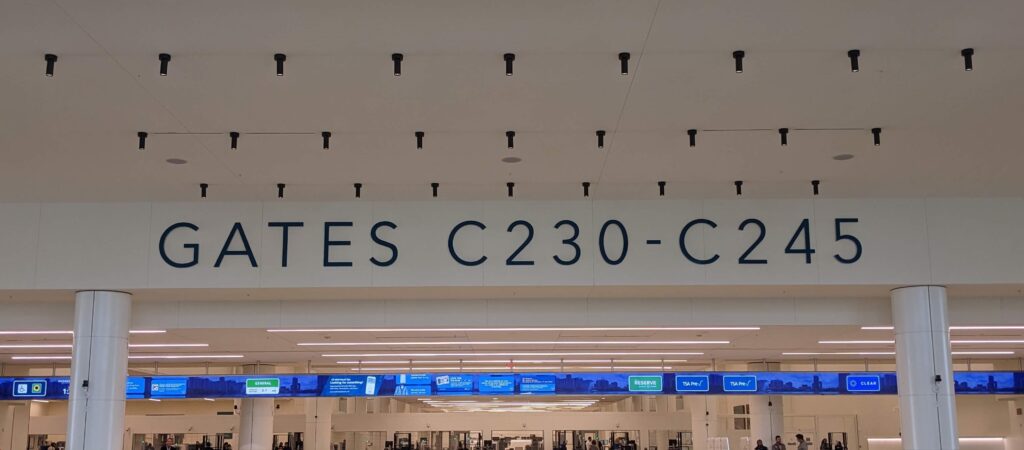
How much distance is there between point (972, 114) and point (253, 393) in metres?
15.1

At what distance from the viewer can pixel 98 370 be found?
1388 cm

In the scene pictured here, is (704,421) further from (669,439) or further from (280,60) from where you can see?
(280,60)

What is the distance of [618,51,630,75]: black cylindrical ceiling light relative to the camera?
28.4ft

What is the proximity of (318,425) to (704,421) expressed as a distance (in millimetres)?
10445

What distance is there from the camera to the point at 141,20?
785 centimetres

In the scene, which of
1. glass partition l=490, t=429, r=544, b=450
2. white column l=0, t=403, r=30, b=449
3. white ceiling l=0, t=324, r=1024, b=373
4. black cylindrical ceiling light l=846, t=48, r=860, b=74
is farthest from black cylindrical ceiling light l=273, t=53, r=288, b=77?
glass partition l=490, t=429, r=544, b=450

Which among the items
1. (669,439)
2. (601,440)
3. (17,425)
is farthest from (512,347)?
(601,440)

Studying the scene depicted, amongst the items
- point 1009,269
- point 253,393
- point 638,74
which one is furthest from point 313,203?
point 1009,269

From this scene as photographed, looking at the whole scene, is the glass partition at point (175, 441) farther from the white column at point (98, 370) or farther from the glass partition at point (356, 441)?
the white column at point (98, 370)

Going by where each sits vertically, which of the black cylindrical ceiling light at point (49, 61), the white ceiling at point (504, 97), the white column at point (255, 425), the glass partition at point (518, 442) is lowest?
the glass partition at point (518, 442)

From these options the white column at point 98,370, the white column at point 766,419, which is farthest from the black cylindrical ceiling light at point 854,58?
the white column at point 766,419

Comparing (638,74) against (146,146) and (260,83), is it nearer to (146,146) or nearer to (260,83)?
(260,83)

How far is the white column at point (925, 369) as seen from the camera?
44.5 feet

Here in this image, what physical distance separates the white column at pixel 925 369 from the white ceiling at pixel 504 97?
1.57 meters
